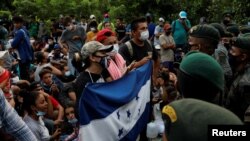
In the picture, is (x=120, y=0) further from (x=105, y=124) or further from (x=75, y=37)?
(x=105, y=124)

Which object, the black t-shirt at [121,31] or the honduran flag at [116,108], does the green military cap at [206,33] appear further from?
the black t-shirt at [121,31]

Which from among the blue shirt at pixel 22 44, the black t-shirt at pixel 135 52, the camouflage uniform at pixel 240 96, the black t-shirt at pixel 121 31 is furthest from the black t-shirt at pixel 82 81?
the black t-shirt at pixel 121 31

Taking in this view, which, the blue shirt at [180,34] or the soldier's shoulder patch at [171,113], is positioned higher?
the soldier's shoulder patch at [171,113]

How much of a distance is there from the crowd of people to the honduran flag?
0.11 meters

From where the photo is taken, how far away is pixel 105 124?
440 centimetres

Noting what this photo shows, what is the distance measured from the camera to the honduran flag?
4.26 metres

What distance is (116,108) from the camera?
4.59m

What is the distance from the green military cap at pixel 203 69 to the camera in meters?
2.40

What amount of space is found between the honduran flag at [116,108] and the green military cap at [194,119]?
2623 mm

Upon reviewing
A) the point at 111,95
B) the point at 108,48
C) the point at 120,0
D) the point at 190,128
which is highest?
the point at 190,128

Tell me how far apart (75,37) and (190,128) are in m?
9.11

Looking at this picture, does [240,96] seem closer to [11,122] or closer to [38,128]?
[11,122]

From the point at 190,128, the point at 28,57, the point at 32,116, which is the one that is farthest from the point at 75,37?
the point at 190,128

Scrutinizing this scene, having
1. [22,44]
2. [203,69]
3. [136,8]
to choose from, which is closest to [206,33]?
[203,69]
